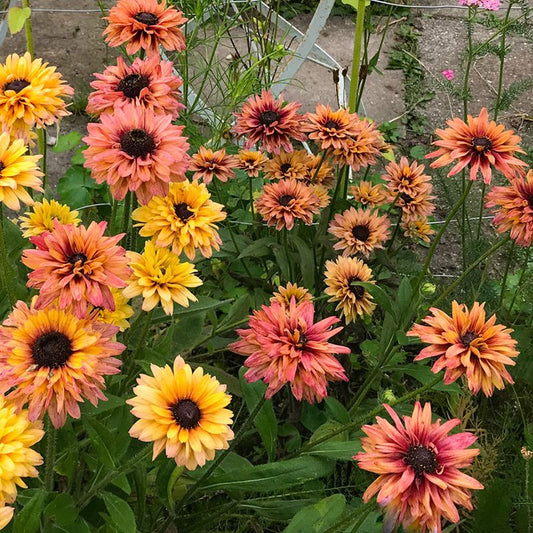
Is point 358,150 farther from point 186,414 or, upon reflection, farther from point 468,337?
point 186,414

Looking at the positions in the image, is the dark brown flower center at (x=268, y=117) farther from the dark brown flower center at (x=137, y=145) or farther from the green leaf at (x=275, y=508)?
the green leaf at (x=275, y=508)

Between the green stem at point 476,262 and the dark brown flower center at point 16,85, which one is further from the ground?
the green stem at point 476,262

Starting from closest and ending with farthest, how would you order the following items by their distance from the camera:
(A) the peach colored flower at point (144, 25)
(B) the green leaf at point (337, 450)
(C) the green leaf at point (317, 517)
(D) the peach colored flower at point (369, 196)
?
(C) the green leaf at point (317, 517) < (B) the green leaf at point (337, 450) < (A) the peach colored flower at point (144, 25) < (D) the peach colored flower at point (369, 196)

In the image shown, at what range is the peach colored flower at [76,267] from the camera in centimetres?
83

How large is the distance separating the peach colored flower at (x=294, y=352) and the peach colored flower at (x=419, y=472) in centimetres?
12

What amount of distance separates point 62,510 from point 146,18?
859 mm

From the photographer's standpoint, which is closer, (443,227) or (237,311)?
(443,227)

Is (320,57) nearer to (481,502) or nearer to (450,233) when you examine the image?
(450,233)

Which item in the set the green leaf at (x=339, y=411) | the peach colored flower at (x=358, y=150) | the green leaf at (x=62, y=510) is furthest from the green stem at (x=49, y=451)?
the peach colored flower at (x=358, y=150)

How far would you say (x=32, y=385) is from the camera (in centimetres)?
79

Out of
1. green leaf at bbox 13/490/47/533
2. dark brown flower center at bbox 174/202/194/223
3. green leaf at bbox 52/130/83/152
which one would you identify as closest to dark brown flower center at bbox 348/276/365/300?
dark brown flower center at bbox 174/202/194/223

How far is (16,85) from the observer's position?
1163mm

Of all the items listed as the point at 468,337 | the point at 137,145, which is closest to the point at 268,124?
the point at 137,145

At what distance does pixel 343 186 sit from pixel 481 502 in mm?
894
